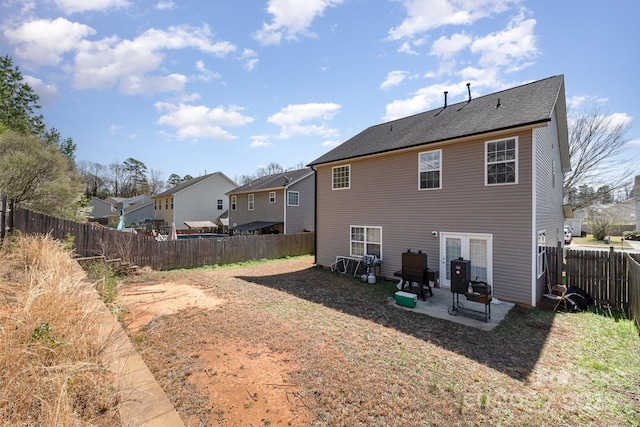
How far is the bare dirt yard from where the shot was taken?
3.22 meters

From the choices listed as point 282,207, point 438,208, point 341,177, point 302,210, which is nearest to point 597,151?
point 438,208

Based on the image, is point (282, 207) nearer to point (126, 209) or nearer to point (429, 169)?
point (429, 169)

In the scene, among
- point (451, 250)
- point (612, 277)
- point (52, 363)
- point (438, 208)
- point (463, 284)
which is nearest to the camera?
point (52, 363)

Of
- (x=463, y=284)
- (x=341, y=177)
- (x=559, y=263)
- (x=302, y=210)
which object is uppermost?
(x=341, y=177)

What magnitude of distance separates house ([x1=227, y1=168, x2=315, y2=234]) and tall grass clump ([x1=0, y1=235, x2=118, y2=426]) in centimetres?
1721

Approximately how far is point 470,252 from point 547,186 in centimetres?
353

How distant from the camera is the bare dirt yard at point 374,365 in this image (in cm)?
322

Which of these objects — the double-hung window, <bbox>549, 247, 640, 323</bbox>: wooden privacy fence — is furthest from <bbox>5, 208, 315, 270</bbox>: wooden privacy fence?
<bbox>549, 247, 640, 323</bbox>: wooden privacy fence

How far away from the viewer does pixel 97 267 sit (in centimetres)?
845

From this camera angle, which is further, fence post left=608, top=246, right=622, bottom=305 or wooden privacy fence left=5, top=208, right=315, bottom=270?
wooden privacy fence left=5, top=208, right=315, bottom=270

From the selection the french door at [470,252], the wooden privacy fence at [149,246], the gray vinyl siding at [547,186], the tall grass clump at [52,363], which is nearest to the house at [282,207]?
the wooden privacy fence at [149,246]

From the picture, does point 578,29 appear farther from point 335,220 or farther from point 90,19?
point 90,19

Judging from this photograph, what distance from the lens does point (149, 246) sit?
39.7 ft

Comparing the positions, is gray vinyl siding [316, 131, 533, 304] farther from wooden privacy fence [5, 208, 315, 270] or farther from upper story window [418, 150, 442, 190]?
wooden privacy fence [5, 208, 315, 270]
